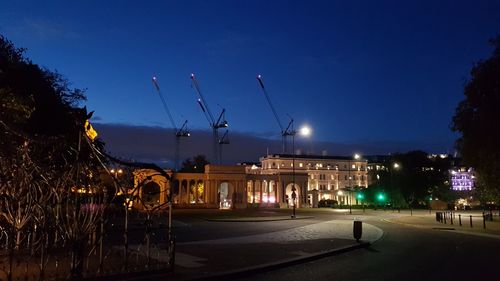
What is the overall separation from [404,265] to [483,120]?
20.4 m

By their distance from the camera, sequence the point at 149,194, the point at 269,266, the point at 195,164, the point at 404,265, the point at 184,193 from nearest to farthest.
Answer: the point at 149,194, the point at 269,266, the point at 404,265, the point at 184,193, the point at 195,164

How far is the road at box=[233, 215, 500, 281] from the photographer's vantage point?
A: 13.2m

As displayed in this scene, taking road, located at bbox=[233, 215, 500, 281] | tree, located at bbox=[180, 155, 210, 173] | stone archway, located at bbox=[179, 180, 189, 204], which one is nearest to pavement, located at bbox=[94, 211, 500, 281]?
road, located at bbox=[233, 215, 500, 281]

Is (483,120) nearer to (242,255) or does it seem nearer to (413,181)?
(242,255)

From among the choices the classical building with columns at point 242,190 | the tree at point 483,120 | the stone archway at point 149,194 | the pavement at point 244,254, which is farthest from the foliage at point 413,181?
the stone archway at point 149,194

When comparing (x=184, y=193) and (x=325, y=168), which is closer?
(x=184, y=193)

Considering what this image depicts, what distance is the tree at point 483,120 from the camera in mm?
31422

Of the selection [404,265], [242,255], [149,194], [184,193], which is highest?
[184,193]

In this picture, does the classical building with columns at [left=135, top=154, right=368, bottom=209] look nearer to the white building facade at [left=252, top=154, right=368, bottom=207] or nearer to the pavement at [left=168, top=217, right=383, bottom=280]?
the white building facade at [left=252, top=154, right=368, bottom=207]

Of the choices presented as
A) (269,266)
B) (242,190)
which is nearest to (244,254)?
(269,266)

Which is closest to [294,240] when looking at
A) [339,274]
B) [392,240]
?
[392,240]

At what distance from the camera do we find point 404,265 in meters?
15.5

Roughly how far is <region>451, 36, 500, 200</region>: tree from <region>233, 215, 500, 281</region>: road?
12.1 m

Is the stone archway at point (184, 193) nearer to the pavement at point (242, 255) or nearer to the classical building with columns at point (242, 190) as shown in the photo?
the classical building with columns at point (242, 190)
